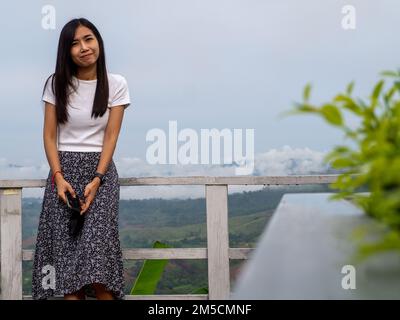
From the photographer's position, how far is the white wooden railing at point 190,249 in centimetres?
322

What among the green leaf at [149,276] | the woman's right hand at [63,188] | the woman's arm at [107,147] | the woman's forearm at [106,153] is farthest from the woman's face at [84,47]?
the green leaf at [149,276]

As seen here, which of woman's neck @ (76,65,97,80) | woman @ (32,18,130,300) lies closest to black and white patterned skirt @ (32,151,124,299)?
woman @ (32,18,130,300)

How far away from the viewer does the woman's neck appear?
9.83 ft

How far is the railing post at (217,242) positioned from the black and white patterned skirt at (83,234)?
1.56 feet

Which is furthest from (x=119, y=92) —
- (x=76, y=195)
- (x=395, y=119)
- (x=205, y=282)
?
(x=395, y=119)

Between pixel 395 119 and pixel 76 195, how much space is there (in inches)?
81.8

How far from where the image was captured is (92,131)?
117 inches

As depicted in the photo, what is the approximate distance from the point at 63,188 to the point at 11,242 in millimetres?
677

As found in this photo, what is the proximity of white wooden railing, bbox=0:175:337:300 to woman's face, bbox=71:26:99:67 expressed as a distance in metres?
0.62

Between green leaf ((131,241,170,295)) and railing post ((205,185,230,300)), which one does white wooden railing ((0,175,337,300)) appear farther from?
green leaf ((131,241,170,295))

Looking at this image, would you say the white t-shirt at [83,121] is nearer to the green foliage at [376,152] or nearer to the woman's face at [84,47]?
the woman's face at [84,47]

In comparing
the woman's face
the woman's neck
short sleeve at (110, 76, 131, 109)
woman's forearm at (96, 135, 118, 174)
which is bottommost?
woman's forearm at (96, 135, 118, 174)

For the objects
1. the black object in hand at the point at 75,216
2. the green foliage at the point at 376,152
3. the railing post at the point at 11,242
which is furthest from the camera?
the railing post at the point at 11,242
